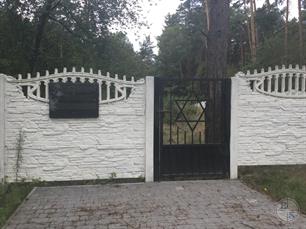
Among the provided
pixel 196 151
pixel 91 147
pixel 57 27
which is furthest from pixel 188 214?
pixel 57 27

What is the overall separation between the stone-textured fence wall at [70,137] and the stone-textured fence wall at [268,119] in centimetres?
178

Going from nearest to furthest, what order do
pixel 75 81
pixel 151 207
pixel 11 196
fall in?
pixel 151 207 → pixel 11 196 → pixel 75 81

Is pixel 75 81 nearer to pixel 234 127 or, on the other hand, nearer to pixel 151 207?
pixel 151 207

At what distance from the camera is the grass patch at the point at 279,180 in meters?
5.48

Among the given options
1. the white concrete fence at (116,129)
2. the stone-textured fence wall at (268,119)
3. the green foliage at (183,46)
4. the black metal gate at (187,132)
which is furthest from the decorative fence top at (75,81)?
the green foliage at (183,46)

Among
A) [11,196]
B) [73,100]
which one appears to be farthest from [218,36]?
[11,196]

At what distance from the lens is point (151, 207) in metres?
4.99

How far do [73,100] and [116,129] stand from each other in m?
0.90

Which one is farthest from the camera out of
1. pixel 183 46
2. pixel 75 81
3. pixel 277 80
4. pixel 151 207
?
pixel 183 46

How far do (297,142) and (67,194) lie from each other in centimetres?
439

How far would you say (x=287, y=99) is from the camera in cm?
679

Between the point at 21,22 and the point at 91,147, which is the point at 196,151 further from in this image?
the point at 21,22

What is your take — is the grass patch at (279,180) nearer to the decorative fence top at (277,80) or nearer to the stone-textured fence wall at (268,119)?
the stone-textured fence wall at (268,119)

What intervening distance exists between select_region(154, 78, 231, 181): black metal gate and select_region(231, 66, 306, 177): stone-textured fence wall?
8.3 inches
